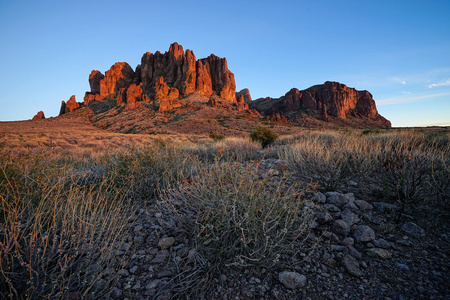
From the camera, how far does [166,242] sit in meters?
2.22

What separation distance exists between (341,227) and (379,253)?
0.42 m

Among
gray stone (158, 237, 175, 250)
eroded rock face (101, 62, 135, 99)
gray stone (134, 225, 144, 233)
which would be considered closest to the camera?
gray stone (158, 237, 175, 250)

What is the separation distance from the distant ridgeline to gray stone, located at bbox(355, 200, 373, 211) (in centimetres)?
8234

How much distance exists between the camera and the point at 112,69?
332ft

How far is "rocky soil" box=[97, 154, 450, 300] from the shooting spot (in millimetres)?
1646

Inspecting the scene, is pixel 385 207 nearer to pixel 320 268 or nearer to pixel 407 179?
pixel 407 179

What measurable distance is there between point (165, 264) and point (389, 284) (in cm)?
203

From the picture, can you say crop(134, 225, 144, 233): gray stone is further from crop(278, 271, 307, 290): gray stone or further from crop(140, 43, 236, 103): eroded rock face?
crop(140, 43, 236, 103): eroded rock face

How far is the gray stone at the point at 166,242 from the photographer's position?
2200 millimetres

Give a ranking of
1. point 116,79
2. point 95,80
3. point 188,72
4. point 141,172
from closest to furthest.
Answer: point 141,172 → point 188,72 → point 116,79 → point 95,80

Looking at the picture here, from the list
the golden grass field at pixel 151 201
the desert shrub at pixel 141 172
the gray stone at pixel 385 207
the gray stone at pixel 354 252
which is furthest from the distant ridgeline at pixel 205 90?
the gray stone at pixel 354 252

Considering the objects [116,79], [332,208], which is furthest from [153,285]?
[116,79]

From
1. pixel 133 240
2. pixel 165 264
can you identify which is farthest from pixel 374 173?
pixel 133 240

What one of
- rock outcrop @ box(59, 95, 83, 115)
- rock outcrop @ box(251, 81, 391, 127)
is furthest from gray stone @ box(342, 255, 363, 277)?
rock outcrop @ box(59, 95, 83, 115)
